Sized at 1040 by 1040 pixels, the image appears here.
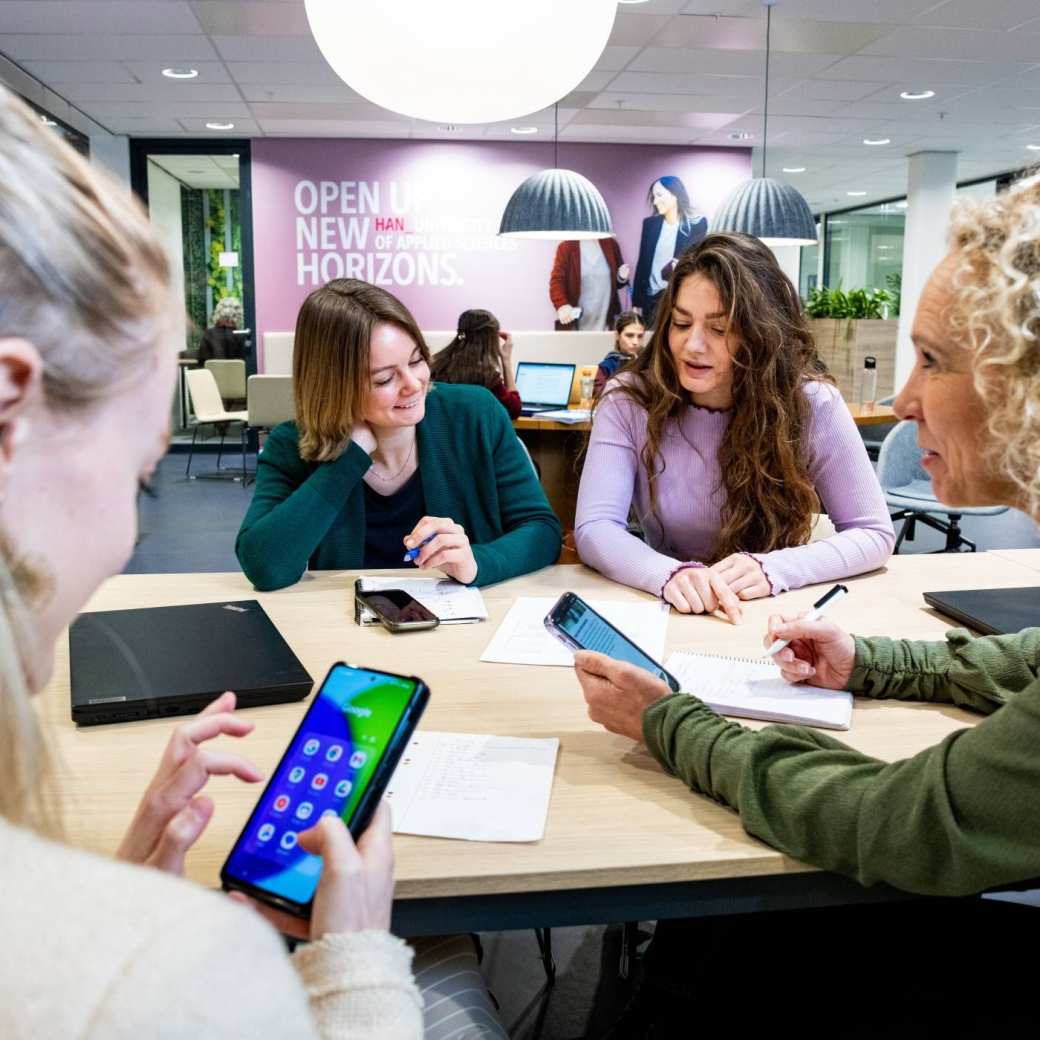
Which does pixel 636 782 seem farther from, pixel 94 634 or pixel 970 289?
pixel 94 634

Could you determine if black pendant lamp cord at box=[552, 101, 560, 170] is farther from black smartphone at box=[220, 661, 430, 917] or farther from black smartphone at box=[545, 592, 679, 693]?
black smartphone at box=[220, 661, 430, 917]

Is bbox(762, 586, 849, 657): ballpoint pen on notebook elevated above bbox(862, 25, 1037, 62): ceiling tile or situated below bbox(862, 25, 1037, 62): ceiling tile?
below

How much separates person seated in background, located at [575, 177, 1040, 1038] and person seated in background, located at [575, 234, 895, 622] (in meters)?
0.69

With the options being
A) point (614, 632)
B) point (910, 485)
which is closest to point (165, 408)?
point (614, 632)

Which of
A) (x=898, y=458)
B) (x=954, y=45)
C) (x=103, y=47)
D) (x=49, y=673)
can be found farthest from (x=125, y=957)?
(x=954, y=45)

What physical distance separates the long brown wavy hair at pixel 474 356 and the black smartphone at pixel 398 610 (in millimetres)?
3386

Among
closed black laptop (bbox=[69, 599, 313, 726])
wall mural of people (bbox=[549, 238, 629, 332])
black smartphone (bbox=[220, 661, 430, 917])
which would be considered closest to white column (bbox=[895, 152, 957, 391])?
wall mural of people (bbox=[549, 238, 629, 332])

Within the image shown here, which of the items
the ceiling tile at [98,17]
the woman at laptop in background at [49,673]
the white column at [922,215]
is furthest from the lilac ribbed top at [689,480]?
the white column at [922,215]

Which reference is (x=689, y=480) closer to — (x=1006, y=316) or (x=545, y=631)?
(x=545, y=631)

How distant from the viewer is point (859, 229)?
1547cm

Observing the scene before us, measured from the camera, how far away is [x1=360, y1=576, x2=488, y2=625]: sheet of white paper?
1.66 metres

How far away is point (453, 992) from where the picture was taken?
1115mm

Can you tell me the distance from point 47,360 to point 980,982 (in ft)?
3.57

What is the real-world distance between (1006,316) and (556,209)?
5.49 meters
